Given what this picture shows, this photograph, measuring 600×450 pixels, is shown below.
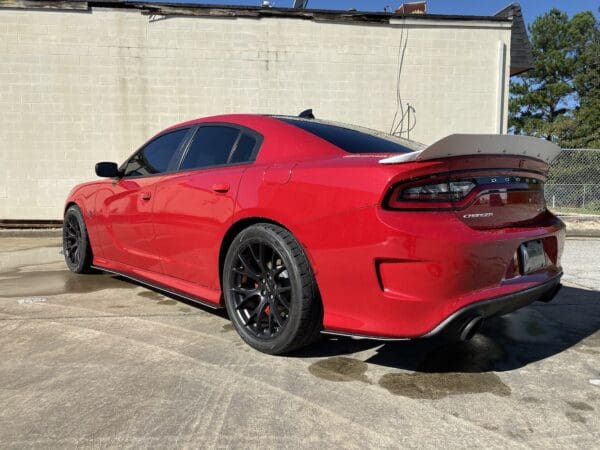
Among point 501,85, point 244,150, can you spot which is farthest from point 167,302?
point 501,85

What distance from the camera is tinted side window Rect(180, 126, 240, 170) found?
3.52 metres

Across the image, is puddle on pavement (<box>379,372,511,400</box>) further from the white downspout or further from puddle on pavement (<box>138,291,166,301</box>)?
the white downspout

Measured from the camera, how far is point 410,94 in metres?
10.8

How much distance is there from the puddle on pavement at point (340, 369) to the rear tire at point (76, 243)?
124 inches

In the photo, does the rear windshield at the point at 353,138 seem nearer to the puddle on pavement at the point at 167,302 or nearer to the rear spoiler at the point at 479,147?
the rear spoiler at the point at 479,147

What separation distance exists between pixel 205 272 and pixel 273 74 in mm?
7767

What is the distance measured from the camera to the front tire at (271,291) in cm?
277

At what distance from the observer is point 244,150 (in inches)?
132

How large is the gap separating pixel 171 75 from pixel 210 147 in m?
7.24

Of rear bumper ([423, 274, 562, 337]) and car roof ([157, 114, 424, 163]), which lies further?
car roof ([157, 114, 424, 163])

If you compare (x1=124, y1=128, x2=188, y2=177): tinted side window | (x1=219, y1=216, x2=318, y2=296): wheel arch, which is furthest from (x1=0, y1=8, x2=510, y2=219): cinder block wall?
(x1=219, y1=216, x2=318, y2=296): wheel arch

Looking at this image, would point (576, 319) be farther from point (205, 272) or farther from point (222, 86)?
point (222, 86)

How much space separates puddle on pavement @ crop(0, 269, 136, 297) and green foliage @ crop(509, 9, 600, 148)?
35.1m

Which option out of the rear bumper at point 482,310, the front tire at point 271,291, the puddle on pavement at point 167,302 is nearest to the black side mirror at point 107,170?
the puddle on pavement at point 167,302
